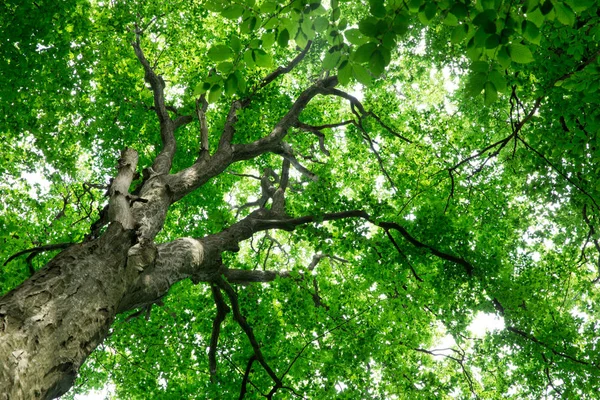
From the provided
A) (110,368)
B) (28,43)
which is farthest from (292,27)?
(110,368)

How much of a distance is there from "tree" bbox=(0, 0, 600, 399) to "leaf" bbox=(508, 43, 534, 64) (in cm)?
2

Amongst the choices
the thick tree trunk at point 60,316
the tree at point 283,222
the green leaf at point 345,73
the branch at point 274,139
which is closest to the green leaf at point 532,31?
the tree at point 283,222

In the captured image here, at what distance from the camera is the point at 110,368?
8.49 m

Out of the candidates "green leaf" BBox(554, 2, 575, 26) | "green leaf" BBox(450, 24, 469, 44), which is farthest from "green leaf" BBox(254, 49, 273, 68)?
"green leaf" BBox(554, 2, 575, 26)

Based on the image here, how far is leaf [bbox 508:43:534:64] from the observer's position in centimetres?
175

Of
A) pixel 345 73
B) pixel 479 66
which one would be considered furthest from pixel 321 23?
pixel 479 66

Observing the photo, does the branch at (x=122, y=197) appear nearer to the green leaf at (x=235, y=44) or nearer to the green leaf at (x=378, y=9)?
the green leaf at (x=235, y=44)

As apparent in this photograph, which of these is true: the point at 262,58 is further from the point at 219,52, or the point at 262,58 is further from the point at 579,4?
the point at 579,4

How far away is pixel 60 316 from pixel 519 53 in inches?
126

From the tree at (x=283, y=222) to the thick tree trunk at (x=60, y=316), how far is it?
0.05ft

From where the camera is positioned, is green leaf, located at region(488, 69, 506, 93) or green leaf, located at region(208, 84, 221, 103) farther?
green leaf, located at region(208, 84, 221, 103)

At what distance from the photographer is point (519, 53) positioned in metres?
1.78

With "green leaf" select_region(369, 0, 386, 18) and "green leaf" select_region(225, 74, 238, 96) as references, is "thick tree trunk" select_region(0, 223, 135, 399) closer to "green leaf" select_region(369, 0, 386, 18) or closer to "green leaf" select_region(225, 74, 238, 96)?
"green leaf" select_region(225, 74, 238, 96)

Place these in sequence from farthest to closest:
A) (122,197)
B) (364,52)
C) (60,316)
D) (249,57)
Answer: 1. (122,197)
2. (60,316)
3. (249,57)
4. (364,52)
